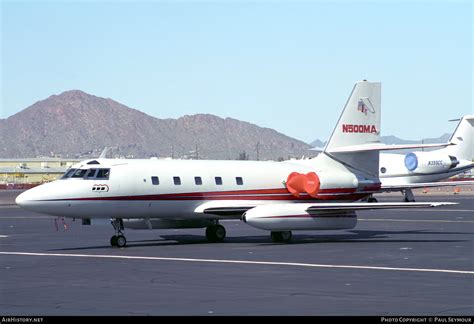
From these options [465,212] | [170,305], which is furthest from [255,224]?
[465,212]

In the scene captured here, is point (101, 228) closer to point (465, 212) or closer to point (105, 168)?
point (105, 168)

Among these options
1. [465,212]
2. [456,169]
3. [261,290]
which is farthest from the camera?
[456,169]

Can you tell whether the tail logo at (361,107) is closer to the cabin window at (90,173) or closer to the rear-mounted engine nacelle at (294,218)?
the rear-mounted engine nacelle at (294,218)

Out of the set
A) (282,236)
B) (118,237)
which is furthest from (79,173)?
(282,236)

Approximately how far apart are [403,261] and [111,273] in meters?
7.99

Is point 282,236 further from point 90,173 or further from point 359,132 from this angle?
point 90,173

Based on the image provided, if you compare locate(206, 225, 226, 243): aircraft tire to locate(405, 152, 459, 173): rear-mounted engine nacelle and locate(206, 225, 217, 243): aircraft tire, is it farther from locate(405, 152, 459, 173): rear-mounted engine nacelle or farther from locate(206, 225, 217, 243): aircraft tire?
locate(405, 152, 459, 173): rear-mounted engine nacelle

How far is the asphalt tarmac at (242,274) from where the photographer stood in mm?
18125

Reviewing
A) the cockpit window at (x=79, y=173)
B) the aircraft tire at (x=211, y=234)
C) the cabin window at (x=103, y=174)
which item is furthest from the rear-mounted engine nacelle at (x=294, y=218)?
the cockpit window at (x=79, y=173)

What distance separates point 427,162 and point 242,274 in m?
55.5

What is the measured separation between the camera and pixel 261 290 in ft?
67.8

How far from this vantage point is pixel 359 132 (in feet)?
127

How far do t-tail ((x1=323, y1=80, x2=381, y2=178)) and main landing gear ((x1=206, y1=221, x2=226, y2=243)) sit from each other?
5255 mm

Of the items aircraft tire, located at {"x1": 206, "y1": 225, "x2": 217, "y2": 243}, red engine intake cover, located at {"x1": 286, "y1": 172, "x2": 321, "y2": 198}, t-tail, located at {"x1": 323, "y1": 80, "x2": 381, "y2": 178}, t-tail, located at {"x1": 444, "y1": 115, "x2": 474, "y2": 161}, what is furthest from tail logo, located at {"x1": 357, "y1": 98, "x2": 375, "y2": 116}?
t-tail, located at {"x1": 444, "y1": 115, "x2": 474, "y2": 161}
